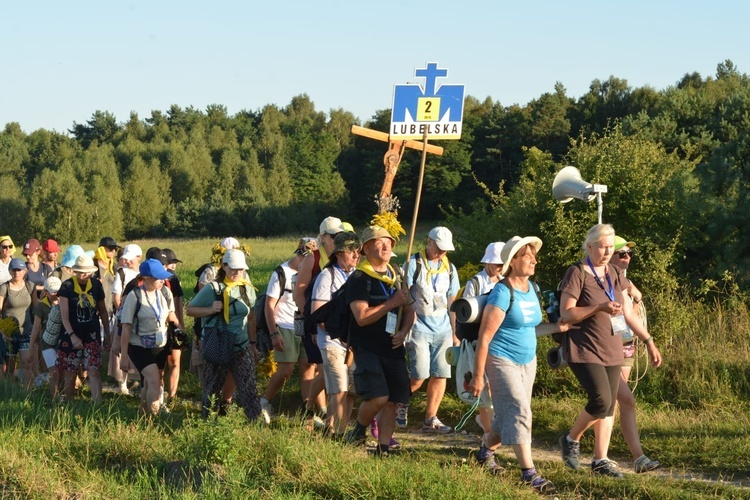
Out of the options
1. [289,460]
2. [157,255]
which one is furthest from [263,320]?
[289,460]

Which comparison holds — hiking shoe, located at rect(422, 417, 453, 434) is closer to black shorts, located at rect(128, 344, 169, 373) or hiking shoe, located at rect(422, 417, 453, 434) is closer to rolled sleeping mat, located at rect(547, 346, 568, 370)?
rolled sleeping mat, located at rect(547, 346, 568, 370)

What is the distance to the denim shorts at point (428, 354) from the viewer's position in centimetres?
886

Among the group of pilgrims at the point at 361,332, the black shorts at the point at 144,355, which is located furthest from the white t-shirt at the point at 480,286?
the black shorts at the point at 144,355

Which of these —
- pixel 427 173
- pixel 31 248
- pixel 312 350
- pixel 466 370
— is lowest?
pixel 312 350

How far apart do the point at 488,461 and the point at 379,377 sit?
1.05m

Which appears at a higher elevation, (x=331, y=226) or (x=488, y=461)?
(x=331, y=226)

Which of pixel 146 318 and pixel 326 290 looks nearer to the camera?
pixel 326 290

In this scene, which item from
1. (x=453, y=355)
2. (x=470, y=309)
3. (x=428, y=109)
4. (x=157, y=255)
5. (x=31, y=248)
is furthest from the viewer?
(x=31, y=248)

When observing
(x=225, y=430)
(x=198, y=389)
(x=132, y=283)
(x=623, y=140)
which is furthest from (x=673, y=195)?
(x=225, y=430)

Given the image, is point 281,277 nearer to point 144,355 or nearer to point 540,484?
point 144,355

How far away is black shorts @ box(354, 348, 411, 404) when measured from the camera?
274 inches

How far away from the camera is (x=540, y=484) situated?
6488 mm

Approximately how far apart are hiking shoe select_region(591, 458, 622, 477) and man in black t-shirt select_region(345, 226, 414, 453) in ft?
4.87

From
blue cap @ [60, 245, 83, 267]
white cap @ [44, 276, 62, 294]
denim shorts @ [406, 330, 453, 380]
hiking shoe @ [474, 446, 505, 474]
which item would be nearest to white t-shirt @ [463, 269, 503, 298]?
denim shorts @ [406, 330, 453, 380]
